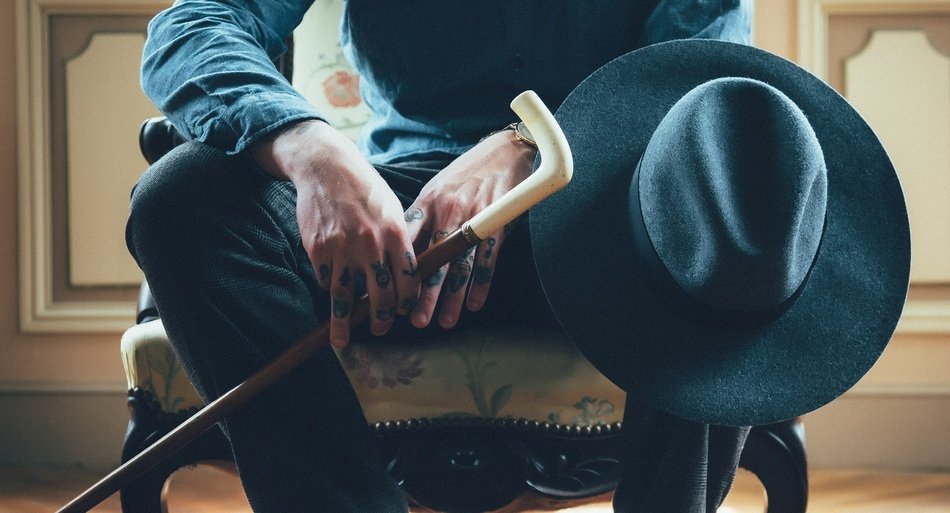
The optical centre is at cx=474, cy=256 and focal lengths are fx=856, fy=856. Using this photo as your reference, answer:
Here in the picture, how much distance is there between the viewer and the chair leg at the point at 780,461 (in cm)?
75

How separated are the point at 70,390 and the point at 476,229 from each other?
135 cm

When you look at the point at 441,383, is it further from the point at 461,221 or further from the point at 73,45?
the point at 73,45

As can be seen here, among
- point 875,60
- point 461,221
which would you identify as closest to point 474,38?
point 461,221

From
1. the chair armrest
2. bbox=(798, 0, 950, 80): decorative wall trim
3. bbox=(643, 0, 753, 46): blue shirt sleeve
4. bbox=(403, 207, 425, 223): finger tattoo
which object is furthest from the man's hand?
bbox=(798, 0, 950, 80): decorative wall trim

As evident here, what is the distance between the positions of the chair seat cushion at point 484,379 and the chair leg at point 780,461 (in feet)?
0.43

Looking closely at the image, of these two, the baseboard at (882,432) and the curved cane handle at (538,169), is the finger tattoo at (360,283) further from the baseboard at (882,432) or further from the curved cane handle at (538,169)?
the baseboard at (882,432)

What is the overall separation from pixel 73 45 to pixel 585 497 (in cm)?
137

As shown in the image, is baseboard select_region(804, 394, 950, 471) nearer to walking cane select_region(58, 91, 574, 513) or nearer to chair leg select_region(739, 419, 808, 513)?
chair leg select_region(739, 419, 808, 513)

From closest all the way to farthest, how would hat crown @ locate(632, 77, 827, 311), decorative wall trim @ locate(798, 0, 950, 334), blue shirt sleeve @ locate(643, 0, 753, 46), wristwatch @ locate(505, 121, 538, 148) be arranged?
hat crown @ locate(632, 77, 827, 311)
wristwatch @ locate(505, 121, 538, 148)
blue shirt sleeve @ locate(643, 0, 753, 46)
decorative wall trim @ locate(798, 0, 950, 334)

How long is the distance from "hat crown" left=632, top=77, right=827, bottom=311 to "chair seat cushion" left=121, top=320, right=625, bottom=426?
21cm

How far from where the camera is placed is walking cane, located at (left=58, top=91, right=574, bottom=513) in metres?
0.51

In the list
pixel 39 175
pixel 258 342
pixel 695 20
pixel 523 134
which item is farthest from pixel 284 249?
pixel 39 175

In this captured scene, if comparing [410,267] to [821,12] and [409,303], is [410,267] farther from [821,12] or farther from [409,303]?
[821,12]

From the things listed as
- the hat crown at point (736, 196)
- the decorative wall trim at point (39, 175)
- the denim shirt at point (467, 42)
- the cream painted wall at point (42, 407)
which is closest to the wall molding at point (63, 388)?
the cream painted wall at point (42, 407)
